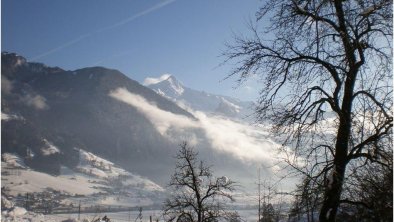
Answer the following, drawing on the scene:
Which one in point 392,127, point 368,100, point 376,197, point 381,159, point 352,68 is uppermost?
point 352,68

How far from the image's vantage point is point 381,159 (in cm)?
773

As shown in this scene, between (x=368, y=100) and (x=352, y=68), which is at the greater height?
(x=352, y=68)

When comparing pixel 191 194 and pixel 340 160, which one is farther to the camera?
pixel 191 194

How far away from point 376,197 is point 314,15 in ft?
10.7

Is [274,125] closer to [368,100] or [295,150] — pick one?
[295,150]

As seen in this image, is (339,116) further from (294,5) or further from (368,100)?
(294,5)

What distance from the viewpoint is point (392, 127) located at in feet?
24.1

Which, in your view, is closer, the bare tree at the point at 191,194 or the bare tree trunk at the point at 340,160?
the bare tree trunk at the point at 340,160

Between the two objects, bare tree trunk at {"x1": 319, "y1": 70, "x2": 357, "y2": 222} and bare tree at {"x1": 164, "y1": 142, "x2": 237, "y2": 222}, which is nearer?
bare tree trunk at {"x1": 319, "y1": 70, "x2": 357, "y2": 222}

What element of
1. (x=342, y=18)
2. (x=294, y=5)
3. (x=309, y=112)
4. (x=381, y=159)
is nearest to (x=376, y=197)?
(x=381, y=159)

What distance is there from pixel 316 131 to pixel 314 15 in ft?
6.68

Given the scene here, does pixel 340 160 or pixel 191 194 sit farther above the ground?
pixel 340 160

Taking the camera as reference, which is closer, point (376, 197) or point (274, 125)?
point (376, 197)

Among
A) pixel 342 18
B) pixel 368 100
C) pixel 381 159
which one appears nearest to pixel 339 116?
pixel 368 100
